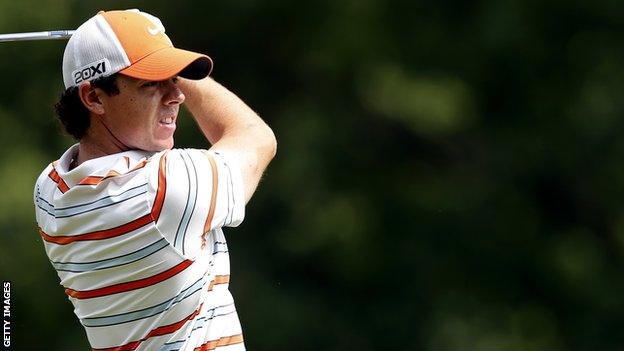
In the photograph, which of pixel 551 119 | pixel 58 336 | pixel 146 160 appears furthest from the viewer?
pixel 551 119

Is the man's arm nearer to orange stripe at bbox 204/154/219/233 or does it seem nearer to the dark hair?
orange stripe at bbox 204/154/219/233

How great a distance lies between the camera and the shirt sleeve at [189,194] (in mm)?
2049

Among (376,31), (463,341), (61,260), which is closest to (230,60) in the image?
(376,31)

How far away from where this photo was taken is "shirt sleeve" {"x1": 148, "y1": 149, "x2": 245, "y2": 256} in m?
2.05

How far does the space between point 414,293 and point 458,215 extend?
464 millimetres

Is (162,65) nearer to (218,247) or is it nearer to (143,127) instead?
(143,127)

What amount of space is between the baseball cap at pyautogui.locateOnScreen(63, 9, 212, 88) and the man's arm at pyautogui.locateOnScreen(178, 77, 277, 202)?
0.50 feet

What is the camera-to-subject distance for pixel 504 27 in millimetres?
7180

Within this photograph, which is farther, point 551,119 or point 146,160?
point 551,119

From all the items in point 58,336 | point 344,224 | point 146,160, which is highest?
point 146,160

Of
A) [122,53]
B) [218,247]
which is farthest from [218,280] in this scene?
[122,53]

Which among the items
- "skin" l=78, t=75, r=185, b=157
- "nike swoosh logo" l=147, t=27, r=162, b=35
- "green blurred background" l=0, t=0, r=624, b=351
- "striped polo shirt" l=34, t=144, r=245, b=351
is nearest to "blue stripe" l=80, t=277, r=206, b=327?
"striped polo shirt" l=34, t=144, r=245, b=351

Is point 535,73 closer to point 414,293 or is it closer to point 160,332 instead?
point 414,293

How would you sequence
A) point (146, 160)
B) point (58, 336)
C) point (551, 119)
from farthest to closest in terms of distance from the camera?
1. point (551, 119)
2. point (58, 336)
3. point (146, 160)
